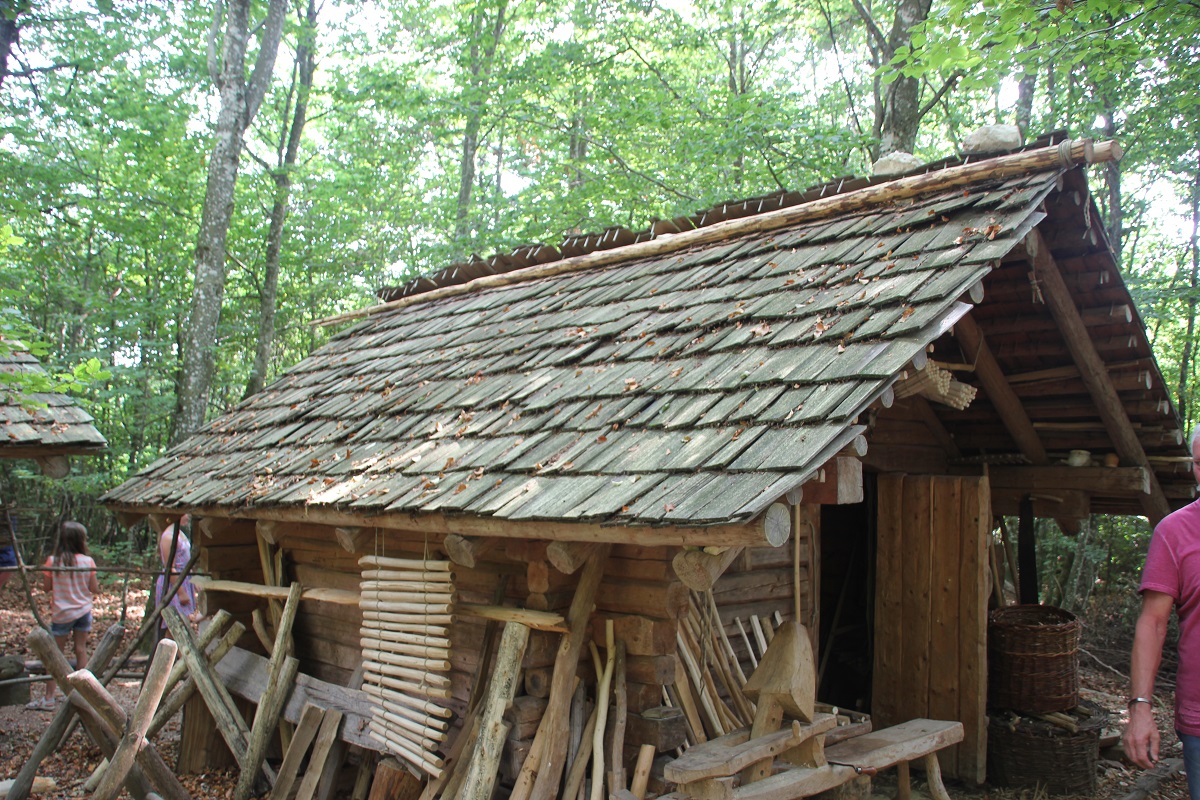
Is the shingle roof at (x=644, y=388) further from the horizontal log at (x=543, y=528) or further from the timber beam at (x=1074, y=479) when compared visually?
the timber beam at (x=1074, y=479)

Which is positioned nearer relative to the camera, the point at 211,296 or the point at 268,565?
the point at 268,565

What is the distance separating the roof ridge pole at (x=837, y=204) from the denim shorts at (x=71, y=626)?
546 cm

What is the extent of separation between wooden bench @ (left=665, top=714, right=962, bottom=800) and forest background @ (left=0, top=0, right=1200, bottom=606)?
255 inches

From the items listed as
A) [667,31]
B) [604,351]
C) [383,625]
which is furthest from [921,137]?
[383,625]

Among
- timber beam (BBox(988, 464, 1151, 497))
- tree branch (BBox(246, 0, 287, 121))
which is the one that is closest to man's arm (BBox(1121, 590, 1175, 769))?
timber beam (BBox(988, 464, 1151, 497))

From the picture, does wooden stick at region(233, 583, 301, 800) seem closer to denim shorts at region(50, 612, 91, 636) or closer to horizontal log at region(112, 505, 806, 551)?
horizontal log at region(112, 505, 806, 551)

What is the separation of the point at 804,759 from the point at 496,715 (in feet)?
5.13

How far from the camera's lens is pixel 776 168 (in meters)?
15.5

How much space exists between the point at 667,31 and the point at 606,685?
51.8 feet

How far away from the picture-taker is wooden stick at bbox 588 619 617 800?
4273 millimetres

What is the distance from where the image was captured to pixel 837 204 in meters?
6.07

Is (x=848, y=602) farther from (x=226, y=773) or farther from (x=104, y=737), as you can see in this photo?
(x=104, y=737)

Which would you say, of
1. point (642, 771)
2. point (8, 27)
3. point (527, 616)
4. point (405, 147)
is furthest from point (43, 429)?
point (405, 147)

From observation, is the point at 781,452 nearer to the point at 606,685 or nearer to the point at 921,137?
the point at 606,685
